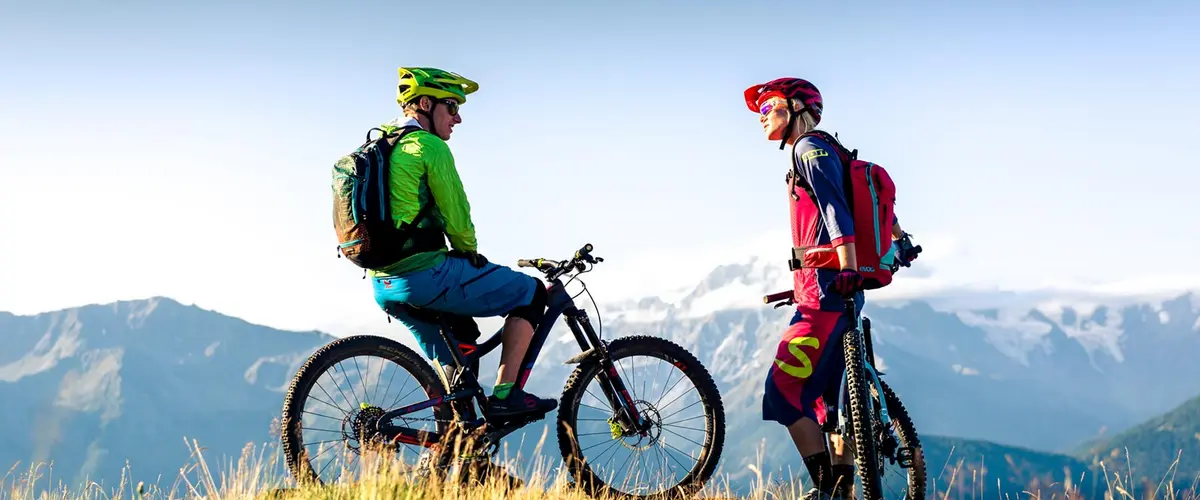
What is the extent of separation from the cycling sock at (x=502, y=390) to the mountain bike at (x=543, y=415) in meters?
0.09

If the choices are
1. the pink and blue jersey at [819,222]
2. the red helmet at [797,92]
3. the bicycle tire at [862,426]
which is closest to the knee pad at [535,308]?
the pink and blue jersey at [819,222]

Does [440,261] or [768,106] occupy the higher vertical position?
[768,106]

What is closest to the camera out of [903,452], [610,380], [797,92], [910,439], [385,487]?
[385,487]

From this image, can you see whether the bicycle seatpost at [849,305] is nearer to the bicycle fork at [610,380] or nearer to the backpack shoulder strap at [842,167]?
the backpack shoulder strap at [842,167]

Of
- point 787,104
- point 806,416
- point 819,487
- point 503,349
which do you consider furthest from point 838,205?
point 503,349

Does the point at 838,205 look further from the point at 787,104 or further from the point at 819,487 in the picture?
the point at 819,487

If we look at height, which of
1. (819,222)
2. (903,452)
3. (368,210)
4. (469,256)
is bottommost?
(903,452)

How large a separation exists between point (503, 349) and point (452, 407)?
526mm

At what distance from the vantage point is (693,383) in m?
7.58

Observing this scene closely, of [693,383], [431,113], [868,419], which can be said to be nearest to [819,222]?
[868,419]

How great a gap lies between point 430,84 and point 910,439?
13.2 feet

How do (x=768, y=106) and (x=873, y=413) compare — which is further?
(x=768, y=106)

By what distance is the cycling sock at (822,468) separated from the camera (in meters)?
6.64

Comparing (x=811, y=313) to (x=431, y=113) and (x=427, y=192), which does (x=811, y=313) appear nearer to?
(x=427, y=192)
